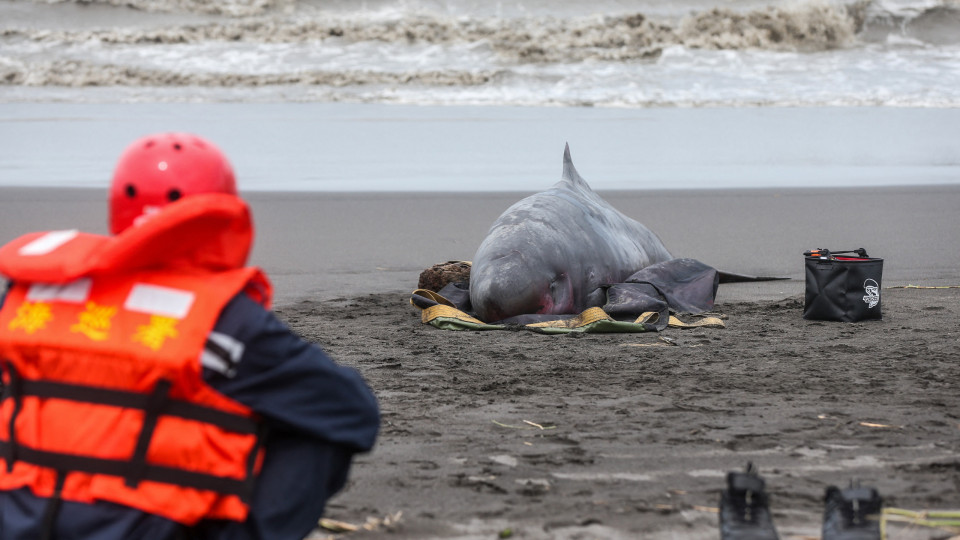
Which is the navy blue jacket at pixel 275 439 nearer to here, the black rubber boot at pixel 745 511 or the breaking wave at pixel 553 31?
the black rubber boot at pixel 745 511

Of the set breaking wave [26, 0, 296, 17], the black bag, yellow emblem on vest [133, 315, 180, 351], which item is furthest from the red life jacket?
breaking wave [26, 0, 296, 17]

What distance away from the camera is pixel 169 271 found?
212cm

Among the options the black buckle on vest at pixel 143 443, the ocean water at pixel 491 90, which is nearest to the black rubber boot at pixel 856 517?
the black buckle on vest at pixel 143 443

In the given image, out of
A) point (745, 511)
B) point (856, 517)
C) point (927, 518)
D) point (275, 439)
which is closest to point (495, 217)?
point (927, 518)

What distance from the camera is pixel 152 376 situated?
205 centimetres

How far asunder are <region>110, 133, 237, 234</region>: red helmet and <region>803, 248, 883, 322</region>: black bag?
201 inches

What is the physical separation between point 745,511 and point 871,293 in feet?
14.5

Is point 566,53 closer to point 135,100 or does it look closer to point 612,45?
point 612,45

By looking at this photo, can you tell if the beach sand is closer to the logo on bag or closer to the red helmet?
the logo on bag

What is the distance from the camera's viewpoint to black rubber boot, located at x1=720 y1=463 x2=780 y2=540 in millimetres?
2523

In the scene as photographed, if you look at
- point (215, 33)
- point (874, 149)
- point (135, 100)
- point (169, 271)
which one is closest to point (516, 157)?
point (874, 149)

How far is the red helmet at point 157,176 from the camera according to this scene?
218 cm

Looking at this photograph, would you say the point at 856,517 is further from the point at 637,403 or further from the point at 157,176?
the point at 637,403

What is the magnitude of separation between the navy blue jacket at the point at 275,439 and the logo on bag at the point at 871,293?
5014mm
